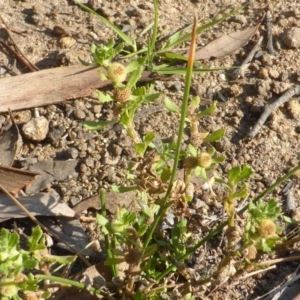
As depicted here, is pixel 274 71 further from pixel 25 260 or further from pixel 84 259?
pixel 25 260

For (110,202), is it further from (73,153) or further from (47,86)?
(47,86)

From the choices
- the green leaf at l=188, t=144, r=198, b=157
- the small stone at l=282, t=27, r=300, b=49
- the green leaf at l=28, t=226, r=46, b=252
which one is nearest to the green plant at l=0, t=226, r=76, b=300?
the green leaf at l=28, t=226, r=46, b=252

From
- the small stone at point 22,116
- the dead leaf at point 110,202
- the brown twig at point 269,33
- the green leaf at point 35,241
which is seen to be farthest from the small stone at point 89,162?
the brown twig at point 269,33

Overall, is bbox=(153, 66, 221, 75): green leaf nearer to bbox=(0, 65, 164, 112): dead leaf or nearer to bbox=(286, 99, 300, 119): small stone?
bbox=(0, 65, 164, 112): dead leaf

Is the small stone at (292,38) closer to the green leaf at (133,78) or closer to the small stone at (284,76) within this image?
the small stone at (284,76)

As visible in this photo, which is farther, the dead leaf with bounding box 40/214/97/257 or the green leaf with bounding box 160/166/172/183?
the dead leaf with bounding box 40/214/97/257

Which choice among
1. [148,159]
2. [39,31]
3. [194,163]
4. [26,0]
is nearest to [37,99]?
[39,31]
